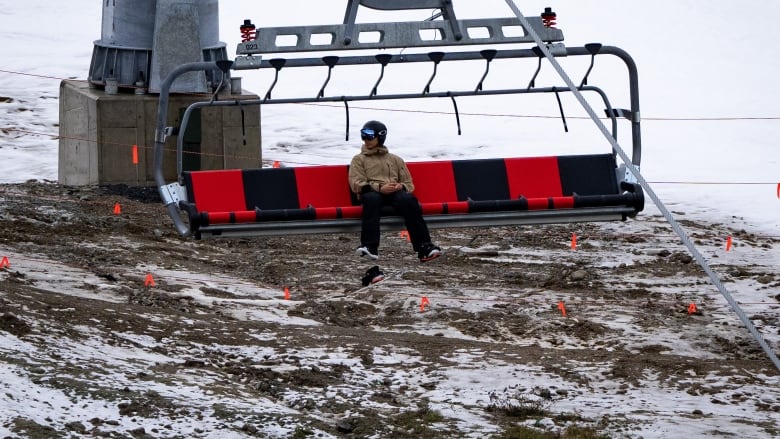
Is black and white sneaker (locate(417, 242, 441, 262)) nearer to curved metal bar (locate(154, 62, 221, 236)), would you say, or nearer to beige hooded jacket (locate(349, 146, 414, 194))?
beige hooded jacket (locate(349, 146, 414, 194))

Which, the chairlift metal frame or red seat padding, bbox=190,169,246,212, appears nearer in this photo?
the chairlift metal frame

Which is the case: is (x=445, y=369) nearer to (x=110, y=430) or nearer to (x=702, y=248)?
(x=110, y=430)

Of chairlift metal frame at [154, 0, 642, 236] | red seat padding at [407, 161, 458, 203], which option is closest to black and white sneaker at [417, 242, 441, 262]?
chairlift metal frame at [154, 0, 642, 236]

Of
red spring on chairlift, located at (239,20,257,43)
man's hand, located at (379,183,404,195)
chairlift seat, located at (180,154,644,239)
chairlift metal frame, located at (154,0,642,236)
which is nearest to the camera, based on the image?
chairlift metal frame, located at (154,0,642,236)

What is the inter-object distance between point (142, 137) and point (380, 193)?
9.02 m

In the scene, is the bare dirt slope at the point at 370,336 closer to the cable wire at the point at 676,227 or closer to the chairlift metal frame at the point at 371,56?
the chairlift metal frame at the point at 371,56

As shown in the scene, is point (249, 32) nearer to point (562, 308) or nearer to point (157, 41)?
point (562, 308)

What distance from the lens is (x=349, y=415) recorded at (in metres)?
10.2

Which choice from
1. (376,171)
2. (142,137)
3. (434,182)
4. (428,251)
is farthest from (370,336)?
(142,137)

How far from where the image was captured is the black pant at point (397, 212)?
1115cm

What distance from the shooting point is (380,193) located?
37.3 feet

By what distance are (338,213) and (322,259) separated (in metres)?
5.34

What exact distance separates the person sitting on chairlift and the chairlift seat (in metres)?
0.10

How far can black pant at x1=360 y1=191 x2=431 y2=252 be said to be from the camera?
11.1 m
